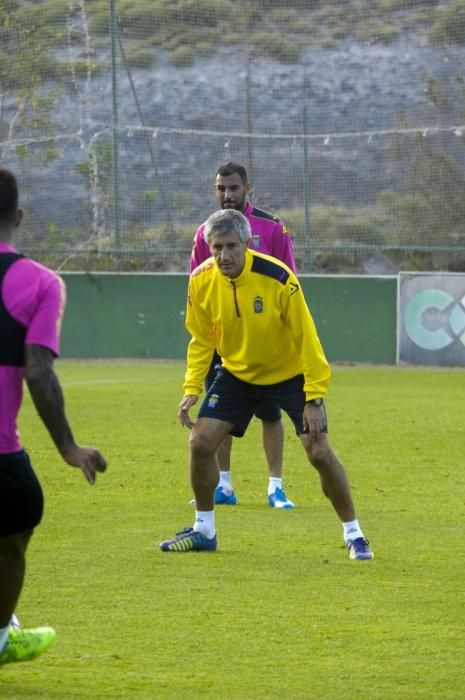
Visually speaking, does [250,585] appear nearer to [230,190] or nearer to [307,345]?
[307,345]

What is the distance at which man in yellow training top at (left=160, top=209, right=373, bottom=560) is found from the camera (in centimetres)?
760

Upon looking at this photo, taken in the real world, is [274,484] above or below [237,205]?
below

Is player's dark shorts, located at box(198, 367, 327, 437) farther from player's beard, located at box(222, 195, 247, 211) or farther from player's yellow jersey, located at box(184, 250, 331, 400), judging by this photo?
player's beard, located at box(222, 195, 247, 211)

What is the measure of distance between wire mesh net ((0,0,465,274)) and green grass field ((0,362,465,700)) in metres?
14.1

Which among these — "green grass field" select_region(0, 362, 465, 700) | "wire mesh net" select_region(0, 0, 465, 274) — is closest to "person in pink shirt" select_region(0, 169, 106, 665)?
"green grass field" select_region(0, 362, 465, 700)

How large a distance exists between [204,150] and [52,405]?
2432 cm

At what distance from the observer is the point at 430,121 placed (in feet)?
96.6

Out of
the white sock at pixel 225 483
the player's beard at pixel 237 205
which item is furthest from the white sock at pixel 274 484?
the player's beard at pixel 237 205

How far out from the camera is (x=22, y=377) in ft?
16.1

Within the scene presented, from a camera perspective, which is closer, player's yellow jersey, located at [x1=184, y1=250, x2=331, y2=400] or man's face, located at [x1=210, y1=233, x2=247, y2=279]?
man's face, located at [x1=210, y1=233, x2=247, y2=279]

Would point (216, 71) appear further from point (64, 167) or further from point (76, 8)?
point (64, 167)

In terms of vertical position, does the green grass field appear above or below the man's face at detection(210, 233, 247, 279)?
below

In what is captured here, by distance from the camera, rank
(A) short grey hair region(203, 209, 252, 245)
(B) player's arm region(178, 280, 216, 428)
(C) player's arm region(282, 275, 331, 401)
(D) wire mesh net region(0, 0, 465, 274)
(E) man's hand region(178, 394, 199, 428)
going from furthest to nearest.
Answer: (D) wire mesh net region(0, 0, 465, 274) < (B) player's arm region(178, 280, 216, 428) < (E) man's hand region(178, 394, 199, 428) < (C) player's arm region(282, 275, 331, 401) < (A) short grey hair region(203, 209, 252, 245)

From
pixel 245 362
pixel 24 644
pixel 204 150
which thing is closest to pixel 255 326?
pixel 245 362
